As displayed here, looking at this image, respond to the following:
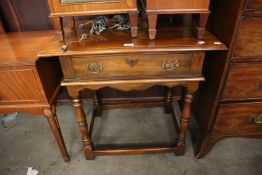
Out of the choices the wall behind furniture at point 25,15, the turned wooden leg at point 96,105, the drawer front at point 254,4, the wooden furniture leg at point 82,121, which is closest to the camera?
the drawer front at point 254,4

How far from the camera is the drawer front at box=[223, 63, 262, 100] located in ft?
3.25

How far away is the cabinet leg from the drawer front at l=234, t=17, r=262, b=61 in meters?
0.89

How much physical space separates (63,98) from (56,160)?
24.6 inches

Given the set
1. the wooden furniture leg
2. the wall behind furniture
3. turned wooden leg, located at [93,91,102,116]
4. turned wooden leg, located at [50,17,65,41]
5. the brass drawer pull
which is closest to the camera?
turned wooden leg, located at [50,17,65,41]

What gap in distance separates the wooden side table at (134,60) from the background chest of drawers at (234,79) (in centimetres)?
11

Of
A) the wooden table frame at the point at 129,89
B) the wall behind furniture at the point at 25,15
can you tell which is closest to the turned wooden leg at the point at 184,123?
the wooden table frame at the point at 129,89

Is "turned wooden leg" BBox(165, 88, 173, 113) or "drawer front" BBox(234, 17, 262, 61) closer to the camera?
"drawer front" BBox(234, 17, 262, 61)

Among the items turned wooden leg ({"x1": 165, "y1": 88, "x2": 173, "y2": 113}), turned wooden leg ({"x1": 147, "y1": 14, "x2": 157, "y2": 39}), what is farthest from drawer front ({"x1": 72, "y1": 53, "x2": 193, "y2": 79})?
turned wooden leg ({"x1": 165, "y1": 88, "x2": 173, "y2": 113})

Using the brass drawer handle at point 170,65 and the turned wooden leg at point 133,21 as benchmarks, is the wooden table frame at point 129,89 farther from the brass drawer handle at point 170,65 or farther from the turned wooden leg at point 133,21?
the turned wooden leg at point 133,21

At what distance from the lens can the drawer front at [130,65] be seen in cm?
94

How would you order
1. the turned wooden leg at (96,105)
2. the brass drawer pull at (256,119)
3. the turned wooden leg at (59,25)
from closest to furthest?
1. the turned wooden leg at (59,25)
2. the brass drawer pull at (256,119)
3. the turned wooden leg at (96,105)

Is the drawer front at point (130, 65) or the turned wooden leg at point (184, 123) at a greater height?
the drawer front at point (130, 65)

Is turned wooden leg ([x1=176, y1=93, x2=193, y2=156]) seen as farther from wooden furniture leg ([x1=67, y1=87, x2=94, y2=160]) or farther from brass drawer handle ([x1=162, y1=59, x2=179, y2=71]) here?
wooden furniture leg ([x1=67, y1=87, x2=94, y2=160])

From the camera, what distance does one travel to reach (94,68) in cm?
97
